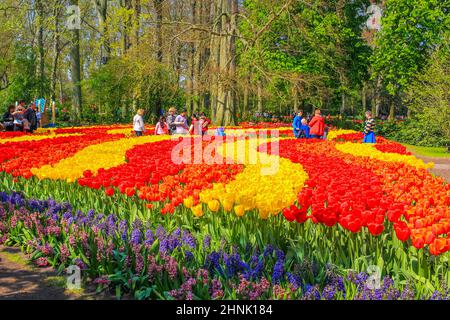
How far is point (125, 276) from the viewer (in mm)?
3807

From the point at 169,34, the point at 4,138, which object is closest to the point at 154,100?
the point at 169,34

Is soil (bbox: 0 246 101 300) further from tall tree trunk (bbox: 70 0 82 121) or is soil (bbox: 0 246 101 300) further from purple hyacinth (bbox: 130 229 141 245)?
tall tree trunk (bbox: 70 0 82 121)

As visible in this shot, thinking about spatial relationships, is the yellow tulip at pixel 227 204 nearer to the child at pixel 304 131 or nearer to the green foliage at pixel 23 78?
the child at pixel 304 131

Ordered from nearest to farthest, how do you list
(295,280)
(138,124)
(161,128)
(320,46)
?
(295,280) → (138,124) → (161,128) → (320,46)

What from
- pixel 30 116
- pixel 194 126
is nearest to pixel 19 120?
pixel 30 116

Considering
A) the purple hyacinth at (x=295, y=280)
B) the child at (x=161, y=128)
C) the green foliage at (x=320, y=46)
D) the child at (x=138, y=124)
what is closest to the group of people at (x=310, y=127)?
the child at (x=161, y=128)

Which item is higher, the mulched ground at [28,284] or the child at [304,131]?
the child at [304,131]

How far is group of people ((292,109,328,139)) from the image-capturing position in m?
15.6

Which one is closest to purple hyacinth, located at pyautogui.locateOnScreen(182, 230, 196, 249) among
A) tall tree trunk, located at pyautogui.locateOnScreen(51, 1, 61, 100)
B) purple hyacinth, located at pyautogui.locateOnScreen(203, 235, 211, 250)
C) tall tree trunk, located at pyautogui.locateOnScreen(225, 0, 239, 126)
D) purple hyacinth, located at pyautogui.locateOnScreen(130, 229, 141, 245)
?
purple hyacinth, located at pyautogui.locateOnScreen(203, 235, 211, 250)

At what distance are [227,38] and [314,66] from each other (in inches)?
390

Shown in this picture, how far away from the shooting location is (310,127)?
53.9 feet

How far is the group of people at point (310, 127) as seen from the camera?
15594 mm

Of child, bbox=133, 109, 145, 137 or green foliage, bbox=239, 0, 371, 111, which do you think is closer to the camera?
child, bbox=133, 109, 145, 137

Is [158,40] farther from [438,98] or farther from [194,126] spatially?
[438,98]
